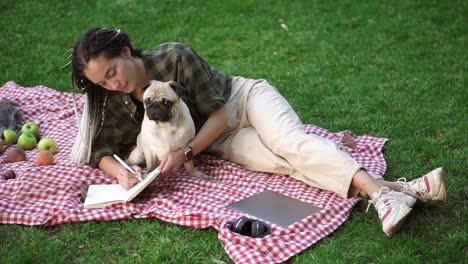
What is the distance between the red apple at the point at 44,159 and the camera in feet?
16.0

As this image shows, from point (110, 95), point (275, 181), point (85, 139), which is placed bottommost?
point (275, 181)

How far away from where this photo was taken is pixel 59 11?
9.97m

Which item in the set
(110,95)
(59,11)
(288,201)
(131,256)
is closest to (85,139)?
(110,95)

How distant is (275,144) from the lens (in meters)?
4.44

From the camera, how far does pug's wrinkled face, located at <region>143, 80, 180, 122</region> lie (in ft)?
13.3

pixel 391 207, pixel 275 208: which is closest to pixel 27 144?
pixel 275 208

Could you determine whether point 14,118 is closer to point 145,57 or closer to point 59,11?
point 145,57

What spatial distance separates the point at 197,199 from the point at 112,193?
2.05ft

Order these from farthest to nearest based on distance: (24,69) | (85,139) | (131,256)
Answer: (24,69) → (85,139) → (131,256)

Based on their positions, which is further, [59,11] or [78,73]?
[59,11]

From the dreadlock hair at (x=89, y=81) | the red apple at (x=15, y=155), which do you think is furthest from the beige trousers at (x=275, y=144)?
the red apple at (x=15, y=155)

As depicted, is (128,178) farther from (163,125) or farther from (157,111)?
(157,111)

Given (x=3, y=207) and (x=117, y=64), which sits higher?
(x=117, y=64)

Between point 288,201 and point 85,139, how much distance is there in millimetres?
1656
